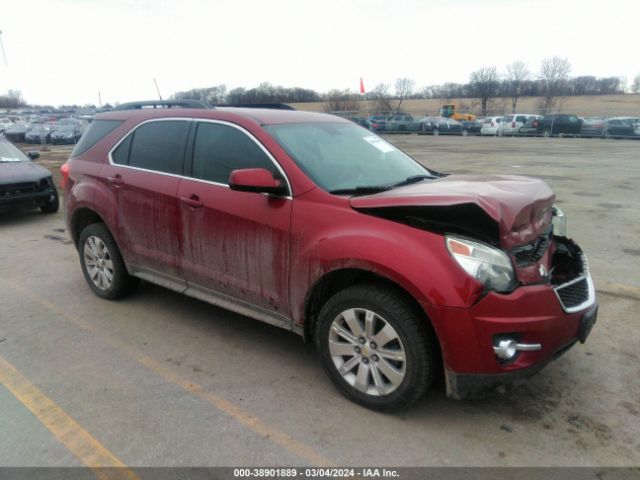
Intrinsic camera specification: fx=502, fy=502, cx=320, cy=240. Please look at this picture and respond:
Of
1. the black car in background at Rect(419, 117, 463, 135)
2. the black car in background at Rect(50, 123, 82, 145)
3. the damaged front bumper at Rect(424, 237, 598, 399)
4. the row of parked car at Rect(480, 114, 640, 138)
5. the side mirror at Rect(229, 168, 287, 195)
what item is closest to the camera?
the damaged front bumper at Rect(424, 237, 598, 399)

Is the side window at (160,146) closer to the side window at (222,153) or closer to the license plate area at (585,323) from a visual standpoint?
the side window at (222,153)

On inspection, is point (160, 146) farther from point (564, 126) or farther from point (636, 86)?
point (636, 86)

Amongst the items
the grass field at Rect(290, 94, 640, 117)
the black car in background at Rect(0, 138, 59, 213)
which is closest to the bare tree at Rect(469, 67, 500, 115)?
the grass field at Rect(290, 94, 640, 117)

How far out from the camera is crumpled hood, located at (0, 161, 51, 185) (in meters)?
8.60

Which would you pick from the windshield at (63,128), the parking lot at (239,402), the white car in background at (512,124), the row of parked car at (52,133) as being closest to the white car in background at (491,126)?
the white car in background at (512,124)

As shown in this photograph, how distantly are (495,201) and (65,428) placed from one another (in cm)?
279

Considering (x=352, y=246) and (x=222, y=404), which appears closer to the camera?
(x=352, y=246)

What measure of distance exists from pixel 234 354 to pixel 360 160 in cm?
175

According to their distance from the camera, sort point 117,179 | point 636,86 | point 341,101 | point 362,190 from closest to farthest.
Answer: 1. point 362,190
2. point 117,179
3. point 341,101
4. point 636,86

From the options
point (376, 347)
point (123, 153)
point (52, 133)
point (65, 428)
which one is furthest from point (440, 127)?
point (65, 428)

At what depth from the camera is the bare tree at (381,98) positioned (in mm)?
64562

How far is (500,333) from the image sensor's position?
2.61 meters

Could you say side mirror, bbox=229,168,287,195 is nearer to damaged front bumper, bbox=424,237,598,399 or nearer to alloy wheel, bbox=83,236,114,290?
damaged front bumper, bbox=424,237,598,399

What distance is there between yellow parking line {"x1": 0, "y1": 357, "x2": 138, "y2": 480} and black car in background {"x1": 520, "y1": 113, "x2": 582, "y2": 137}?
35.1 metres
